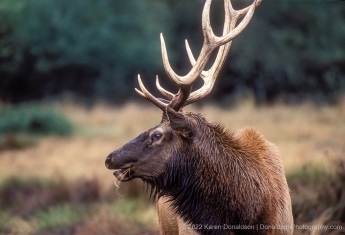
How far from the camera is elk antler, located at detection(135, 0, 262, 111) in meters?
6.60

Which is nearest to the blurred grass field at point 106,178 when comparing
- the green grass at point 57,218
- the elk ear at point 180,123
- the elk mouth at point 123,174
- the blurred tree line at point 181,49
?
the green grass at point 57,218

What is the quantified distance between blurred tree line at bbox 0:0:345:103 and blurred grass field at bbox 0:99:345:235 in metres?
8.23

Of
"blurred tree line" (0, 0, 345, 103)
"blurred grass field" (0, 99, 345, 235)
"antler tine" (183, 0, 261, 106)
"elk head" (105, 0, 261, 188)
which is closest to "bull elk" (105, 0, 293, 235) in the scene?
"elk head" (105, 0, 261, 188)

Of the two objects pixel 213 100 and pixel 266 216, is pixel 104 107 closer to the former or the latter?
pixel 213 100

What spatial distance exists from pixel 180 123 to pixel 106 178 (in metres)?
8.33

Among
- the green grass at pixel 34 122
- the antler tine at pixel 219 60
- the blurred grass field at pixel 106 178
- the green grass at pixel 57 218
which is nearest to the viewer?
the antler tine at pixel 219 60

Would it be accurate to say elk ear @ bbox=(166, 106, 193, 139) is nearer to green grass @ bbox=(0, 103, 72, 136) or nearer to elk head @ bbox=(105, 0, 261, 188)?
elk head @ bbox=(105, 0, 261, 188)

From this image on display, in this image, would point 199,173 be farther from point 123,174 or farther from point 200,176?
point 123,174

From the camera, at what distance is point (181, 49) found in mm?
34188

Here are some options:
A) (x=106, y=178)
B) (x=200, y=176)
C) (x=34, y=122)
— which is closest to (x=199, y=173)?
(x=200, y=176)

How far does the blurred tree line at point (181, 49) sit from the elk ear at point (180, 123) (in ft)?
77.7

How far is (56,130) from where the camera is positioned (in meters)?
21.5

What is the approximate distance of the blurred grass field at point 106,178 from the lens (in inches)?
396

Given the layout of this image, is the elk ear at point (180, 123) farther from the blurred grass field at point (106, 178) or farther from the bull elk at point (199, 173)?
the blurred grass field at point (106, 178)
